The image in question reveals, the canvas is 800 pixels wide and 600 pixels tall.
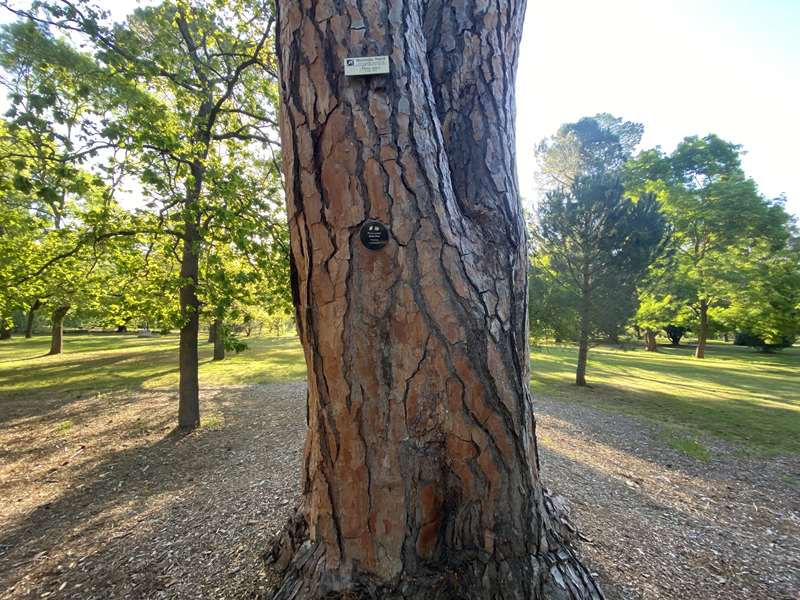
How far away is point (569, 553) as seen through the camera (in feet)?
5.45

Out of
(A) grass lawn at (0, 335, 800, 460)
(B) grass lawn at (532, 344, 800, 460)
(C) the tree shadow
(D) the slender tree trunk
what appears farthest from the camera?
(D) the slender tree trunk

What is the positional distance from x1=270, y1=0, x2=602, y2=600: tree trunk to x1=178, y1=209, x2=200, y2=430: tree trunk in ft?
15.3

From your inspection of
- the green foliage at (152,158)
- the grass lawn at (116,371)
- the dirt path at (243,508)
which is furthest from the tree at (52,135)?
the grass lawn at (116,371)

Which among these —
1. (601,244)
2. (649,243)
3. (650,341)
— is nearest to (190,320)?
(601,244)

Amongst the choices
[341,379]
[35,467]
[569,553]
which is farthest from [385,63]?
[35,467]

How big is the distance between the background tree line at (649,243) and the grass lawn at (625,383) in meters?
1.99

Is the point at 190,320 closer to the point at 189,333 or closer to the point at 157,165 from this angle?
the point at 189,333

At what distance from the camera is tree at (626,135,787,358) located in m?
15.7

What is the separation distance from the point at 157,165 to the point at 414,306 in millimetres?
5376

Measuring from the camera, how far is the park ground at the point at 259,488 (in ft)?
7.66

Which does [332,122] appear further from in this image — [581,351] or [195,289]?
[581,351]

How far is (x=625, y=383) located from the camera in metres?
11.7

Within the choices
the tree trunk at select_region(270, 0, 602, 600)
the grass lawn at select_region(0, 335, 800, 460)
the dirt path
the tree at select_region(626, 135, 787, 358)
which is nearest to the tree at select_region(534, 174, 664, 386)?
the grass lawn at select_region(0, 335, 800, 460)

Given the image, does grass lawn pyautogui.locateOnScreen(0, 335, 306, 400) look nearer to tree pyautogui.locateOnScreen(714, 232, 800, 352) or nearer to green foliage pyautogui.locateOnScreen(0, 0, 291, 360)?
green foliage pyautogui.locateOnScreen(0, 0, 291, 360)
